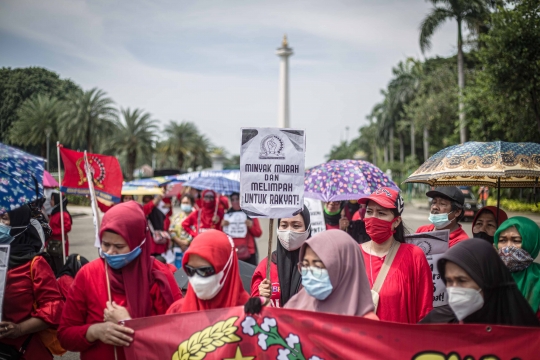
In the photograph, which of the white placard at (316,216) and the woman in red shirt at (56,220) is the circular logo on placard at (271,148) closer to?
the white placard at (316,216)

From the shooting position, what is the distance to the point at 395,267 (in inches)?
131

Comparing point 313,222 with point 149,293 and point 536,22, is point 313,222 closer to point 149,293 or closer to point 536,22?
point 149,293

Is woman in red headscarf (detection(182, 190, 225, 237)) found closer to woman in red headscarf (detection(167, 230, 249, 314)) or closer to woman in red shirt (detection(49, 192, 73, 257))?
woman in red shirt (detection(49, 192, 73, 257))

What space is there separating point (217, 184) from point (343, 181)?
10.6ft

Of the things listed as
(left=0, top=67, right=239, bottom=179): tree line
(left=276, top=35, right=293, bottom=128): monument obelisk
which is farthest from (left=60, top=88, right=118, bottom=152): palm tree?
(left=276, top=35, right=293, bottom=128): monument obelisk

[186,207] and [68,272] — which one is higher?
[186,207]

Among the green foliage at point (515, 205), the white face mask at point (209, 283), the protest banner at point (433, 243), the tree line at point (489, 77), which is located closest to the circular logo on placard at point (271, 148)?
the white face mask at point (209, 283)

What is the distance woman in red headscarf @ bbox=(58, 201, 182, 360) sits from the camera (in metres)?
2.77

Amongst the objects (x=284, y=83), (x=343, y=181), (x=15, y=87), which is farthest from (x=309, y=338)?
(x=284, y=83)

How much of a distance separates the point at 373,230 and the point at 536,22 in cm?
1527

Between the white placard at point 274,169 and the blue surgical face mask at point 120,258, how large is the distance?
2.80 feet

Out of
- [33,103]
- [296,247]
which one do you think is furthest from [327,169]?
[33,103]

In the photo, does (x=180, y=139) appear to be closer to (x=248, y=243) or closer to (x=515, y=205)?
(x=515, y=205)

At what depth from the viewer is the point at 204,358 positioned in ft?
8.95
